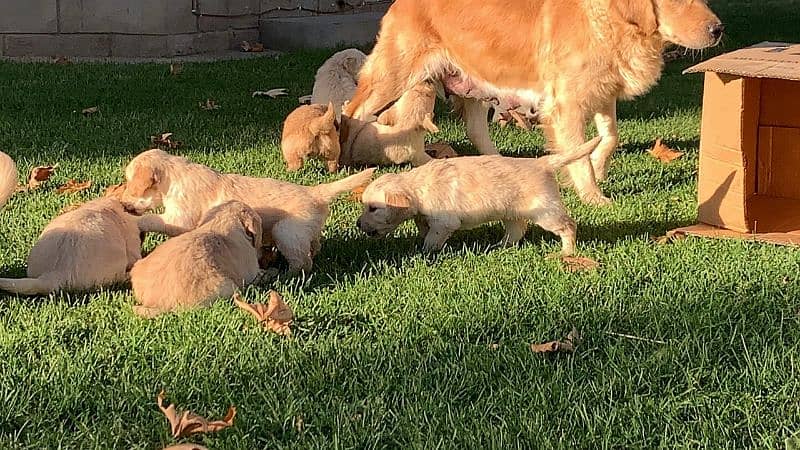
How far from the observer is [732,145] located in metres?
4.45

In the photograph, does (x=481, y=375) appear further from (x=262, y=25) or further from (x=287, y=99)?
(x=262, y=25)

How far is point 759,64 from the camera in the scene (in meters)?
4.21

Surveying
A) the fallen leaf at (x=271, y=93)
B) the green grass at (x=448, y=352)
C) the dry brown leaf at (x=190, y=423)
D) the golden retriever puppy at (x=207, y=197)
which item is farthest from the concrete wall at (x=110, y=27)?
the dry brown leaf at (x=190, y=423)

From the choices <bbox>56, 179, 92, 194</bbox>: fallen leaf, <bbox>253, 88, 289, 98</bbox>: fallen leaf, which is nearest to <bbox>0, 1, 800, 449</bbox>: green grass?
<bbox>56, 179, 92, 194</bbox>: fallen leaf

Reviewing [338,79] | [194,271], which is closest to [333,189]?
[194,271]

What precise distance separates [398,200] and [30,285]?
144 centimetres

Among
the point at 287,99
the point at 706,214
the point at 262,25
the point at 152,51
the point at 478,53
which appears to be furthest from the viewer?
the point at 262,25

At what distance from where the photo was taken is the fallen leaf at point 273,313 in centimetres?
327

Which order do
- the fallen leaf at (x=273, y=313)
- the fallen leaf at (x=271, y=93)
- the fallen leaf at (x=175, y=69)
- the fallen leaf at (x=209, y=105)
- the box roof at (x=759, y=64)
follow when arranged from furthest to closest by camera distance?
the fallen leaf at (x=175, y=69) < the fallen leaf at (x=271, y=93) < the fallen leaf at (x=209, y=105) < the box roof at (x=759, y=64) < the fallen leaf at (x=273, y=313)

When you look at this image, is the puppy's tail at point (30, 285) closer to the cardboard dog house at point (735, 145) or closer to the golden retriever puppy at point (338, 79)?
the cardboard dog house at point (735, 145)

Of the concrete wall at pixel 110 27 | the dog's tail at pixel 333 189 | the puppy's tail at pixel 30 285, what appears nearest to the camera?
the puppy's tail at pixel 30 285

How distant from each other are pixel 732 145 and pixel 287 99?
5168 millimetres

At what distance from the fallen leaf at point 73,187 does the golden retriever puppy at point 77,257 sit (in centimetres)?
159

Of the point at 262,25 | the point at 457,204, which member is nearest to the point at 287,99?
→ the point at 262,25
